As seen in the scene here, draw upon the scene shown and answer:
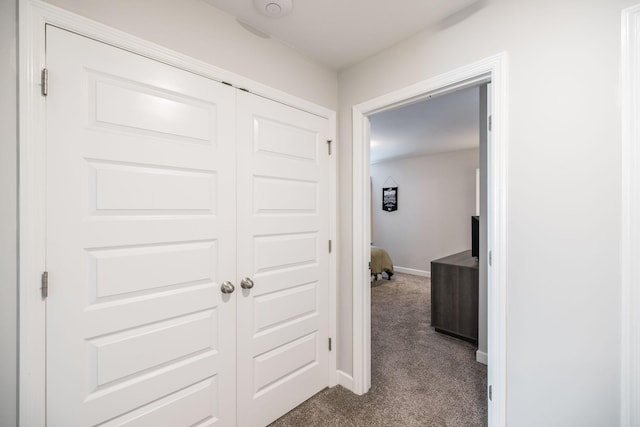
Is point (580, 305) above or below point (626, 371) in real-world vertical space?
above

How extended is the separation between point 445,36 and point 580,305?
1.51m

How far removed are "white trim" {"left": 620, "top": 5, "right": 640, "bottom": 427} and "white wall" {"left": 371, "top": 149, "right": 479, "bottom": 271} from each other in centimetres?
447

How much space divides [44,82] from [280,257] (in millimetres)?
1320

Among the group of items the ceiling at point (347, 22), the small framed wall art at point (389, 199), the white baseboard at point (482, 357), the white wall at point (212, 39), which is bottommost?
the white baseboard at point (482, 357)

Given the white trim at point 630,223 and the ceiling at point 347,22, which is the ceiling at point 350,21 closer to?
the ceiling at point 347,22

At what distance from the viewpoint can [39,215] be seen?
102 centimetres

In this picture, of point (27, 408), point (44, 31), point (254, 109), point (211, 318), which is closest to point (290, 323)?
point (211, 318)

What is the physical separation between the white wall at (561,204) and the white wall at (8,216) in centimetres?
200

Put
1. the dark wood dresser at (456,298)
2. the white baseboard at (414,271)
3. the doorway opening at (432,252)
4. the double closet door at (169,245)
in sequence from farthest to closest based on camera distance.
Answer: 1. the white baseboard at (414,271)
2. the dark wood dresser at (456,298)
3. the doorway opening at (432,252)
4. the double closet door at (169,245)

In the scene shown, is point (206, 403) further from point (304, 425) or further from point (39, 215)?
point (39, 215)

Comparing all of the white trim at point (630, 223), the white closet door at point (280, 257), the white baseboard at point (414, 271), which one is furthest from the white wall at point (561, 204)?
the white baseboard at point (414, 271)

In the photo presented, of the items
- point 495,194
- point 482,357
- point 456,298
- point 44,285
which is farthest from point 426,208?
point 44,285

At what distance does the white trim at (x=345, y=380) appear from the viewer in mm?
2059

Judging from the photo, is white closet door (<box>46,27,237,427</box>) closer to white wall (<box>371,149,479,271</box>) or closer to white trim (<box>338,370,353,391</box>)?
white trim (<box>338,370,353,391</box>)
